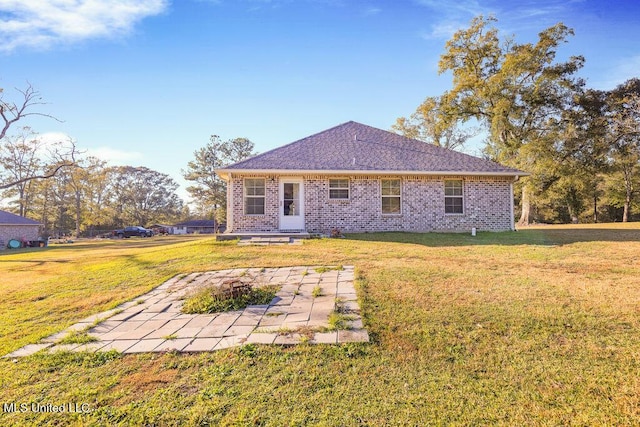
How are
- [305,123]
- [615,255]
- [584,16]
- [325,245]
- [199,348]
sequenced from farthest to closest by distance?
[305,123]
[325,245]
[584,16]
[615,255]
[199,348]

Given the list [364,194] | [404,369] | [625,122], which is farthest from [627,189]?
[404,369]

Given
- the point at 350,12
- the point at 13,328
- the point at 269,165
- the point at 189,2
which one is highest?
the point at 350,12

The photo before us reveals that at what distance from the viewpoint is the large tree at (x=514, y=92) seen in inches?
780

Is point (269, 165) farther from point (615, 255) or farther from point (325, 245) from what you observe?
point (615, 255)

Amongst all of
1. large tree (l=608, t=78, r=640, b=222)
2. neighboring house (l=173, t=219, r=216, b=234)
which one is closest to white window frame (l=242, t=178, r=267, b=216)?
large tree (l=608, t=78, r=640, b=222)

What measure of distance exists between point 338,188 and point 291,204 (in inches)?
77.0

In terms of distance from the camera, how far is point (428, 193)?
42.5ft

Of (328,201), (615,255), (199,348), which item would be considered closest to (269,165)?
(328,201)

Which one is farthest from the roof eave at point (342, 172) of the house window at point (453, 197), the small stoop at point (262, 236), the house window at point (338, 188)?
the small stoop at point (262, 236)

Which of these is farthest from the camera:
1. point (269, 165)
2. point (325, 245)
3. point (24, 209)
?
point (24, 209)

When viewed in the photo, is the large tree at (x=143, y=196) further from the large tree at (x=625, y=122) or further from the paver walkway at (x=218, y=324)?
the large tree at (x=625, y=122)

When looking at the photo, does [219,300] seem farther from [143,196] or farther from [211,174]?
[143,196]

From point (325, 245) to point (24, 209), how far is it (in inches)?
1801

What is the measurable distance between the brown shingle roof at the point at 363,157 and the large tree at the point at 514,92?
8834 millimetres
